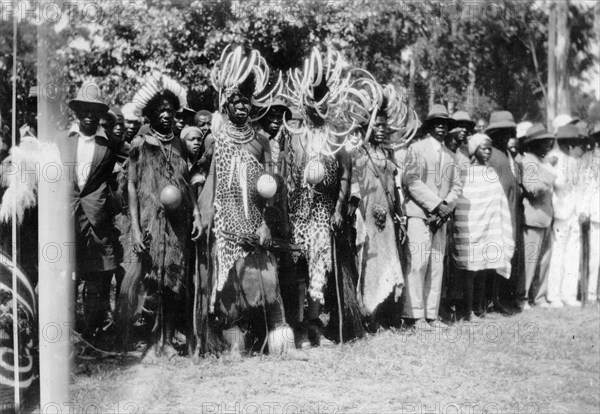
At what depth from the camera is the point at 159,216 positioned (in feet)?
18.2

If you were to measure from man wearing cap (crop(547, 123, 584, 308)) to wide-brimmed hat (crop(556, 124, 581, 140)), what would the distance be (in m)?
0.19

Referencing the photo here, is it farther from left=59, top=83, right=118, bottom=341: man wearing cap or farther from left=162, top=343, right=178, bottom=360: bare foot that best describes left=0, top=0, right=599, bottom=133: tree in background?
left=162, top=343, right=178, bottom=360: bare foot

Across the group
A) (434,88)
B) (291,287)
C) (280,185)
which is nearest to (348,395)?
(291,287)

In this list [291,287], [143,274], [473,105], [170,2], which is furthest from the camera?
[473,105]

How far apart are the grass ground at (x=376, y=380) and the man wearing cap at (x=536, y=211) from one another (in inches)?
71.9

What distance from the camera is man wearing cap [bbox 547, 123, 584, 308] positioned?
827cm

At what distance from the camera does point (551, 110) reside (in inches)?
523

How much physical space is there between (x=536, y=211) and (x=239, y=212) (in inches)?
163

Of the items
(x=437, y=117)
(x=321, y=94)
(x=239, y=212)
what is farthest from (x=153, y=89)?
(x=437, y=117)

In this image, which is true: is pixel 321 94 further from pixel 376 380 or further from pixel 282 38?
pixel 282 38

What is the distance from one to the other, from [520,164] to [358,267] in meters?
3.01

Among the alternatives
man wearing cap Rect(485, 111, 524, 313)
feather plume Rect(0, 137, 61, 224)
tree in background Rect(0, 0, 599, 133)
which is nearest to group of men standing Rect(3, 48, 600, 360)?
man wearing cap Rect(485, 111, 524, 313)

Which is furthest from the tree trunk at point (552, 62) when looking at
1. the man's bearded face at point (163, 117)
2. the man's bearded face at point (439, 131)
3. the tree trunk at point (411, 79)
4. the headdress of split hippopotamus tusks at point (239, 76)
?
the man's bearded face at point (163, 117)

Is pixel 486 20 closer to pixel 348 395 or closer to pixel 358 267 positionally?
pixel 358 267
